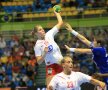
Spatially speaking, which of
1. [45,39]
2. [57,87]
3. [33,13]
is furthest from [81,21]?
[57,87]

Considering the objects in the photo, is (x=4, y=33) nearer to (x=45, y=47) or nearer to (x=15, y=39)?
(x=15, y=39)

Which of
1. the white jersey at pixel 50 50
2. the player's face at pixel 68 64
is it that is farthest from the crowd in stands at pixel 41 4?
the player's face at pixel 68 64

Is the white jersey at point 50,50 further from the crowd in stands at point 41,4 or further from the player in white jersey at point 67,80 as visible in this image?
the crowd in stands at point 41,4

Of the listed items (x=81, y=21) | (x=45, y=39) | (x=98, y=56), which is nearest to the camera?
(x=98, y=56)

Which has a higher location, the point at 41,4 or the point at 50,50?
the point at 41,4

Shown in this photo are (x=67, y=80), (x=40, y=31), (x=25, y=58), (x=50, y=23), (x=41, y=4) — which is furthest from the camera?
(x=41, y=4)

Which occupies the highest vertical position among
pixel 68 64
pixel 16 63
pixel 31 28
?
pixel 68 64

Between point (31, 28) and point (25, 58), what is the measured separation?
2.36 meters

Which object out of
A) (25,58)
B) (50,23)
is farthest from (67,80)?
(50,23)

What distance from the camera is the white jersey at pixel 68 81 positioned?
887 centimetres

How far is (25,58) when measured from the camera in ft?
67.8

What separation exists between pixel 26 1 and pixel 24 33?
3112 mm

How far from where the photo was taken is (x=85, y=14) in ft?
74.9

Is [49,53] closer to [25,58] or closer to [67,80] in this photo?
[67,80]
